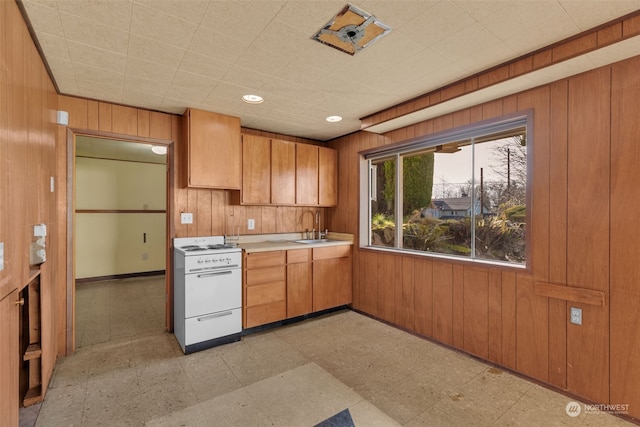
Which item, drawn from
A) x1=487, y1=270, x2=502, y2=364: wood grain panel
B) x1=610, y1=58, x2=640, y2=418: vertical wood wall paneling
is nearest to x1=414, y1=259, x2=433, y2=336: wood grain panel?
x1=487, y1=270, x2=502, y2=364: wood grain panel

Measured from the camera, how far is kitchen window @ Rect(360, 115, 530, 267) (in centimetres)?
263

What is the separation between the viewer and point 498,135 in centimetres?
271

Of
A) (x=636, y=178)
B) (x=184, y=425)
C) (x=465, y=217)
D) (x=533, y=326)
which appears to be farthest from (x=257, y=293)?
(x=636, y=178)

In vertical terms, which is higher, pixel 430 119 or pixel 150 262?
pixel 430 119

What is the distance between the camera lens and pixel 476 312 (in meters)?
2.70

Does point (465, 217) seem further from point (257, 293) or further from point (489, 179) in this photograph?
point (257, 293)

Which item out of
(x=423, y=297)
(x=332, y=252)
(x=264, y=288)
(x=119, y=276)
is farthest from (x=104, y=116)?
(x=119, y=276)

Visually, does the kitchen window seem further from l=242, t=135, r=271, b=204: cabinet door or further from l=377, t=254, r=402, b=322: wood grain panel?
l=242, t=135, r=271, b=204: cabinet door

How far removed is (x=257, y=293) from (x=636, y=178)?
3228 mm

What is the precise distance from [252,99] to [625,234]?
3033 mm

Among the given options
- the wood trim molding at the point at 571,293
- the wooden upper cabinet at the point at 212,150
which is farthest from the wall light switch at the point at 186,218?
the wood trim molding at the point at 571,293

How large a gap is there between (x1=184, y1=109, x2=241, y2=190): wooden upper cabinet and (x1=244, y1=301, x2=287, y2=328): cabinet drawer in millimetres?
1379

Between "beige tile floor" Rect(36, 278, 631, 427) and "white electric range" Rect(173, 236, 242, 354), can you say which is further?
"white electric range" Rect(173, 236, 242, 354)

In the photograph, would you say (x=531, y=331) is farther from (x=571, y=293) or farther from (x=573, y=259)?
(x=573, y=259)
